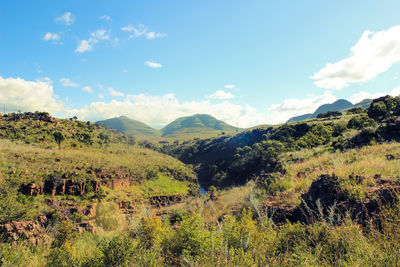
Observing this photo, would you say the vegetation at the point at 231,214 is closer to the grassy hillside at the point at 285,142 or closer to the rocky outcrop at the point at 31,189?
the rocky outcrop at the point at 31,189

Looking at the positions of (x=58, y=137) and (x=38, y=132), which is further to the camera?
(x=38, y=132)

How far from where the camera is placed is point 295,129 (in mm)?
59500

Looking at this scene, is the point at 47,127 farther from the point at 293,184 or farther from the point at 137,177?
the point at 293,184

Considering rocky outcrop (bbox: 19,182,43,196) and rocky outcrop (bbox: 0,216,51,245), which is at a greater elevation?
rocky outcrop (bbox: 0,216,51,245)

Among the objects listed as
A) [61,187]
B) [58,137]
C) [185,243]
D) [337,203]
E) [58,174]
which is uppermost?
[58,137]

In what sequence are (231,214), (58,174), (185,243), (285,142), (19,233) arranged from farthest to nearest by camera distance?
1. (285,142)
2. (58,174)
3. (19,233)
4. (231,214)
5. (185,243)

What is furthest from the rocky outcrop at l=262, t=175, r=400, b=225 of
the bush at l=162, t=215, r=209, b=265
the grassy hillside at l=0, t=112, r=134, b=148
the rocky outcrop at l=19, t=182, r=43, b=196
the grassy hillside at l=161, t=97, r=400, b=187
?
the grassy hillside at l=0, t=112, r=134, b=148

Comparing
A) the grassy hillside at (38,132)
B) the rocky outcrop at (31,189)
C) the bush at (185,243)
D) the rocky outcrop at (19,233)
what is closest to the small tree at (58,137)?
the grassy hillside at (38,132)

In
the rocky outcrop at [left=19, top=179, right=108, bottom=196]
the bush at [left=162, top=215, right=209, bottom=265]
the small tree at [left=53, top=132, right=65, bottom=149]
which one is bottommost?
the rocky outcrop at [left=19, top=179, right=108, bottom=196]

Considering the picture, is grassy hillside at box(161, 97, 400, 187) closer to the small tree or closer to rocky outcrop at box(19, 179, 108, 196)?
rocky outcrop at box(19, 179, 108, 196)

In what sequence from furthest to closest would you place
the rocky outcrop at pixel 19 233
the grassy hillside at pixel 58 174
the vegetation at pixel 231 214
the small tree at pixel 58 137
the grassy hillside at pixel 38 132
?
the small tree at pixel 58 137 < the grassy hillside at pixel 38 132 < the grassy hillside at pixel 58 174 < the rocky outcrop at pixel 19 233 < the vegetation at pixel 231 214

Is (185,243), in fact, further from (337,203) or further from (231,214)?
(337,203)

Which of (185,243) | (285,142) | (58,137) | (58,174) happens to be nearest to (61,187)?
(58,174)

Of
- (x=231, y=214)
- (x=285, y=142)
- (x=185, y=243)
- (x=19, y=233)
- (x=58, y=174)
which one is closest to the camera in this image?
(x=185, y=243)
